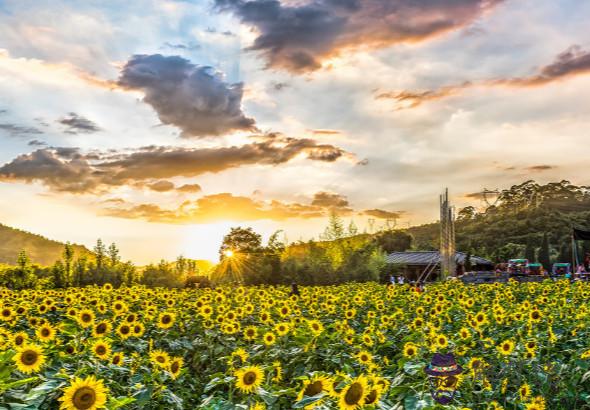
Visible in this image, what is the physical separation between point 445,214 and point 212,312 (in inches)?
947

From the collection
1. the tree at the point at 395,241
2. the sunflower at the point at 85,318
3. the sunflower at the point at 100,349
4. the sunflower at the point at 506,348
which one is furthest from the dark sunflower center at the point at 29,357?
the tree at the point at 395,241

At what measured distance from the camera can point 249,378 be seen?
338cm

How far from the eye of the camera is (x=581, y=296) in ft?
30.4

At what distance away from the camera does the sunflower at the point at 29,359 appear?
3600 millimetres

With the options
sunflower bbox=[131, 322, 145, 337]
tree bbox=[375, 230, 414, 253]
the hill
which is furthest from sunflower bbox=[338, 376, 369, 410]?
the hill

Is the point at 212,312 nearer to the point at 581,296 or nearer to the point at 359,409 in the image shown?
the point at 359,409

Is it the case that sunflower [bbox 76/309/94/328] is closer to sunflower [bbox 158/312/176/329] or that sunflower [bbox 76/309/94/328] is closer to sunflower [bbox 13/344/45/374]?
sunflower [bbox 158/312/176/329]

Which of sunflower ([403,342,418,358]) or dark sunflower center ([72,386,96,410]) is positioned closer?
dark sunflower center ([72,386,96,410])

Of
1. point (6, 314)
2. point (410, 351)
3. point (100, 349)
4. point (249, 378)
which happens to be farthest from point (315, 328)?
point (6, 314)

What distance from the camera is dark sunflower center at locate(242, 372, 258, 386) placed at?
3361 mm

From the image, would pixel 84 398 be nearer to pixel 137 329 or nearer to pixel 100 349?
pixel 100 349

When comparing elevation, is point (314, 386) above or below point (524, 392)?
above

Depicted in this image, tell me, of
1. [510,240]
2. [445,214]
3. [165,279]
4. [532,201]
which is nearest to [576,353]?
[165,279]

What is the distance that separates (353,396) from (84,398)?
130cm
